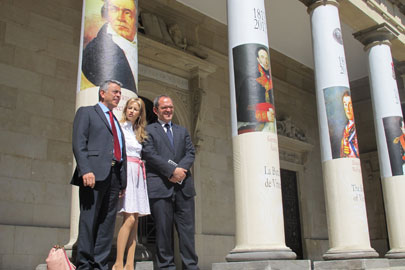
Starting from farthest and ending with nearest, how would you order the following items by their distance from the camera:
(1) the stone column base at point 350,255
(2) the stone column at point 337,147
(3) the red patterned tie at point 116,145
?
(2) the stone column at point 337,147
(1) the stone column base at point 350,255
(3) the red patterned tie at point 116,145

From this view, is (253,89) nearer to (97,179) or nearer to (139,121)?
(139,121)

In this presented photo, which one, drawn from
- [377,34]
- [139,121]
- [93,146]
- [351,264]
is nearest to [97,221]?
[93,146]

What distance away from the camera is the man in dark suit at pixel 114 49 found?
18.4 ft

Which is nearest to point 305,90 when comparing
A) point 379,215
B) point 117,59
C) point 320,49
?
point 379,215

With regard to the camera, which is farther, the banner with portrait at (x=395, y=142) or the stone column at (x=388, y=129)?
the banner with portrait at (x=395, y=142)

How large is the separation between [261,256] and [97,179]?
2976 mm

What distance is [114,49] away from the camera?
5.77 m

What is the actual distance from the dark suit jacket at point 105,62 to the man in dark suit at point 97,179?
1093 mm

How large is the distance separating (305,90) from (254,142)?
11452 millimetres

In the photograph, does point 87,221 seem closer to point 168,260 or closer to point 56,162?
point 168,260

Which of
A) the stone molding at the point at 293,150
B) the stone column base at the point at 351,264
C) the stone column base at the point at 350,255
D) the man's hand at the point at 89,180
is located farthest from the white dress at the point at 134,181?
the stone molding at the point at 293,150

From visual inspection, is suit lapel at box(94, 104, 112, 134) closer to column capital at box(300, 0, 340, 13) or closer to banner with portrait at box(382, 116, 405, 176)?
column capital at box(300, 0, 340, 13)

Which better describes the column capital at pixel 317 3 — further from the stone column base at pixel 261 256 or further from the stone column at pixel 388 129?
the stone column base at pixel 261 256

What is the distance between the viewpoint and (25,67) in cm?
980
